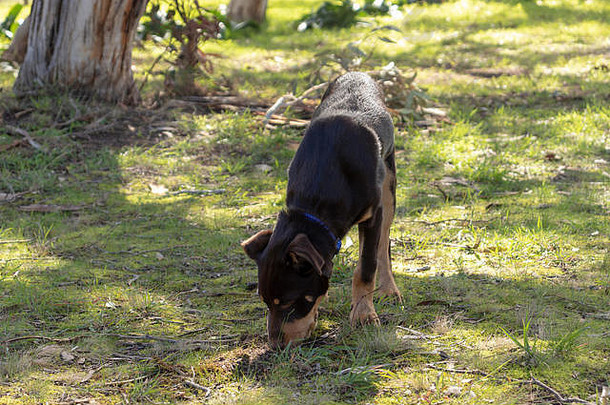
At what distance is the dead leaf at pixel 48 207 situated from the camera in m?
6.63

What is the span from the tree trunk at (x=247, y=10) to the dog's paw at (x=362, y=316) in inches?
562

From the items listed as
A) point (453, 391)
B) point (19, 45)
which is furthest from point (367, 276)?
point (19, 45)

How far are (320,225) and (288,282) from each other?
0.38m

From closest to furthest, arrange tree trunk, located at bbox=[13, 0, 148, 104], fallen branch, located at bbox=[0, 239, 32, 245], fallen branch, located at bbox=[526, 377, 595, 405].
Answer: fallen branch, located at bbox=[526, 377, 595, 405] < fallen branch, located at bbox=[0, 239, 32, 245] < tree trunk, located at bbox=[13, 0, 148, 104]

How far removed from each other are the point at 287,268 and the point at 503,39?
41.4ft

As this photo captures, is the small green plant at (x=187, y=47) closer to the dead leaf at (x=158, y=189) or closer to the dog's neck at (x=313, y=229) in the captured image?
the dead leaf at (x=158, y=189)

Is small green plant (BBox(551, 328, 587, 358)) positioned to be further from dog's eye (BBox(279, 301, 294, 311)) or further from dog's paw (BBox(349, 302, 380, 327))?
dog's eye (BBox(279, 301, 294, 311))

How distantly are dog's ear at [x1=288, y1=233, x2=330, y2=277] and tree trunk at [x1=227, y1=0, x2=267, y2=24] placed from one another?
47.9 feet

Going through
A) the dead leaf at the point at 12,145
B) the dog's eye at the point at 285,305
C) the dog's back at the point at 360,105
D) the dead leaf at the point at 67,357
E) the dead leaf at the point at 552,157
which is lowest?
the dead leaf at the point at 67,357

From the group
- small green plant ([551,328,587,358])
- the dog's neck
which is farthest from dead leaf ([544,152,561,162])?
the dog's neck

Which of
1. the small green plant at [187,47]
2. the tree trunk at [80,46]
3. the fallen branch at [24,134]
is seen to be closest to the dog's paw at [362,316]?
Result: the fallen branch at [24,134]

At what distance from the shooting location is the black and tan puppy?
382 centimetres

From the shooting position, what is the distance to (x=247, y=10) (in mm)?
17422

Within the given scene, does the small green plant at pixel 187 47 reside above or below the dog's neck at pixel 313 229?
above
